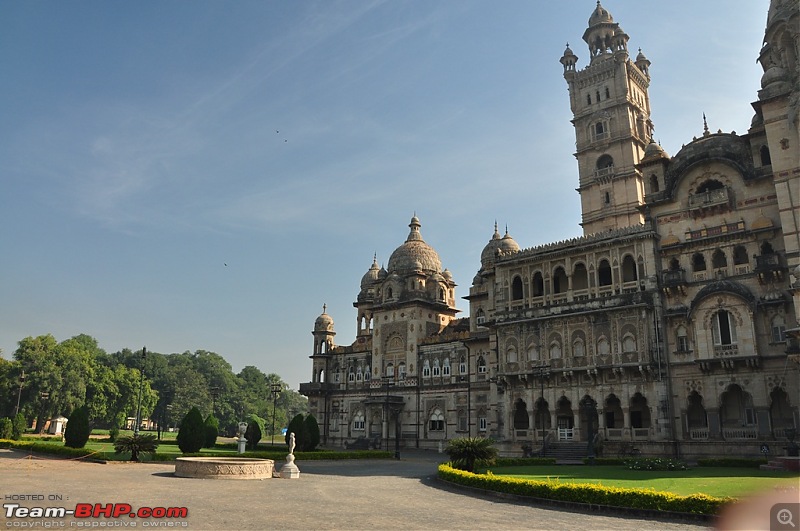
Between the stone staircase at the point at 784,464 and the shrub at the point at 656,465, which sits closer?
the stone staircase at the point at 784,464

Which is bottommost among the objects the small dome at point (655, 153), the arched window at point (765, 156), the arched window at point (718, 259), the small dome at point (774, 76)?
the arched window at point (718, 259)

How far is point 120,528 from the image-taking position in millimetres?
13484

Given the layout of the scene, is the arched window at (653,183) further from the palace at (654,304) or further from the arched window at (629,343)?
the arched window at (629,343)

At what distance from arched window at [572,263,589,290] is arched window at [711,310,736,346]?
30.9ft

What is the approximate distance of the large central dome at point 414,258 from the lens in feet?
204

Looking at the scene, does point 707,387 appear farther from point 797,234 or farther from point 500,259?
point 500,259

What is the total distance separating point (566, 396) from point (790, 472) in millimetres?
16499

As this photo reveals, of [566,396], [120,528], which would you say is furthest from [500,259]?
[120,528]

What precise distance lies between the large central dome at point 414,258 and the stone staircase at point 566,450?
25332 mm

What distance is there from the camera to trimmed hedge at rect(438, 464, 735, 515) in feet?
55.5

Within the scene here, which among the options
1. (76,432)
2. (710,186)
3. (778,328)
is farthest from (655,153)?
(76,432)

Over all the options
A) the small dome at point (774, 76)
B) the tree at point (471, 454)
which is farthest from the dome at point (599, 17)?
the tree at point (471, 454)

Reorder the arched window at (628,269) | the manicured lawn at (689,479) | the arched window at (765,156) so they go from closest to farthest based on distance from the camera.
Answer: the manicured lawn at (689,479) → the arched window at (765,156) → the arched window at (628,269)

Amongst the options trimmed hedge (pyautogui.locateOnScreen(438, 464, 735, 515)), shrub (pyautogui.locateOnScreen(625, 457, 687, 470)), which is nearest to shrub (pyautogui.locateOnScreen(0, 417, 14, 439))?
trimmed hedge (pyautogui.locateOnScreen(438, 464, 735, 515))
